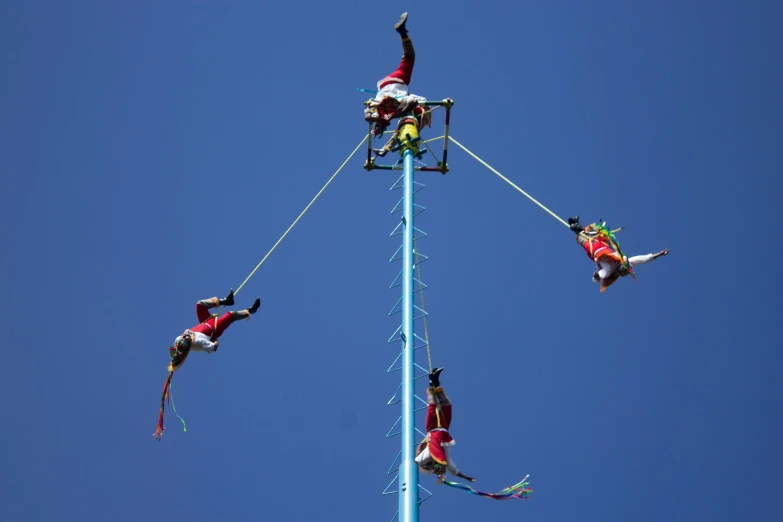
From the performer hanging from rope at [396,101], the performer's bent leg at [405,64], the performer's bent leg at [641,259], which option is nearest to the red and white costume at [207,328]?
the performer hanging from rope at [396,101]

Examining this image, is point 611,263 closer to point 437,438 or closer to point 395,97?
point 437,438

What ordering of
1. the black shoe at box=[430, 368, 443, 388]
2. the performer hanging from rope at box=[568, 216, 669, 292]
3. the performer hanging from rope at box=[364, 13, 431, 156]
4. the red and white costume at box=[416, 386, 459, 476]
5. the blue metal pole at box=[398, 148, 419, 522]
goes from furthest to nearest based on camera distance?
the performer hanging from rope at box=[364, 13, 431, 156] → the performer hanging from rope at box=[568, 216, 669, 292] → the black shoe at box=[430, 368, 443, 388] → the red and white costume at box=[416, 386, 459, 476] → the blue metal pole at box=[398, 148, 419, 522]

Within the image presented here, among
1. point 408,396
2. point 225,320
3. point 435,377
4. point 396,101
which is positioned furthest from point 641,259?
point 225,320

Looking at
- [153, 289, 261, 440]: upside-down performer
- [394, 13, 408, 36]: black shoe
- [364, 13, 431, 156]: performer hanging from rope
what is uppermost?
[394, 13, 408, 36]: black shoe

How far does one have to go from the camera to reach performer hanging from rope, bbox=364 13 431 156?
15.5m

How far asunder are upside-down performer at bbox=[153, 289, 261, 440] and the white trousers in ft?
17.8

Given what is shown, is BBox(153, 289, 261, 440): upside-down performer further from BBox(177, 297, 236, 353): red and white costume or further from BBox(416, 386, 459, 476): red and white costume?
BBox(416, 386, 459, 476): red and white costume

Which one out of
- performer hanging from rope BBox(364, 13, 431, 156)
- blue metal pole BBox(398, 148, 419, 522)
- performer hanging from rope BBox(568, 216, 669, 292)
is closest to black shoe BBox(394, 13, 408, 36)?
performer hanging from rope BBox(364, 13, 431, 156)

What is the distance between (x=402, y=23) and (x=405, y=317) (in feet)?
20.5

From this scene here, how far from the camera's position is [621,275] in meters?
13.3

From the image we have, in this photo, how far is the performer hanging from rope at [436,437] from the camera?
12250 mm

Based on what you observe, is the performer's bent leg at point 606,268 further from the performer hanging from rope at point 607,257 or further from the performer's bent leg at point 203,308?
the performer's bent leg at point 203,308

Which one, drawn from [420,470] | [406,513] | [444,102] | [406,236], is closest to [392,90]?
[444,102]

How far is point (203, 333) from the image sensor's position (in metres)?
14.6
